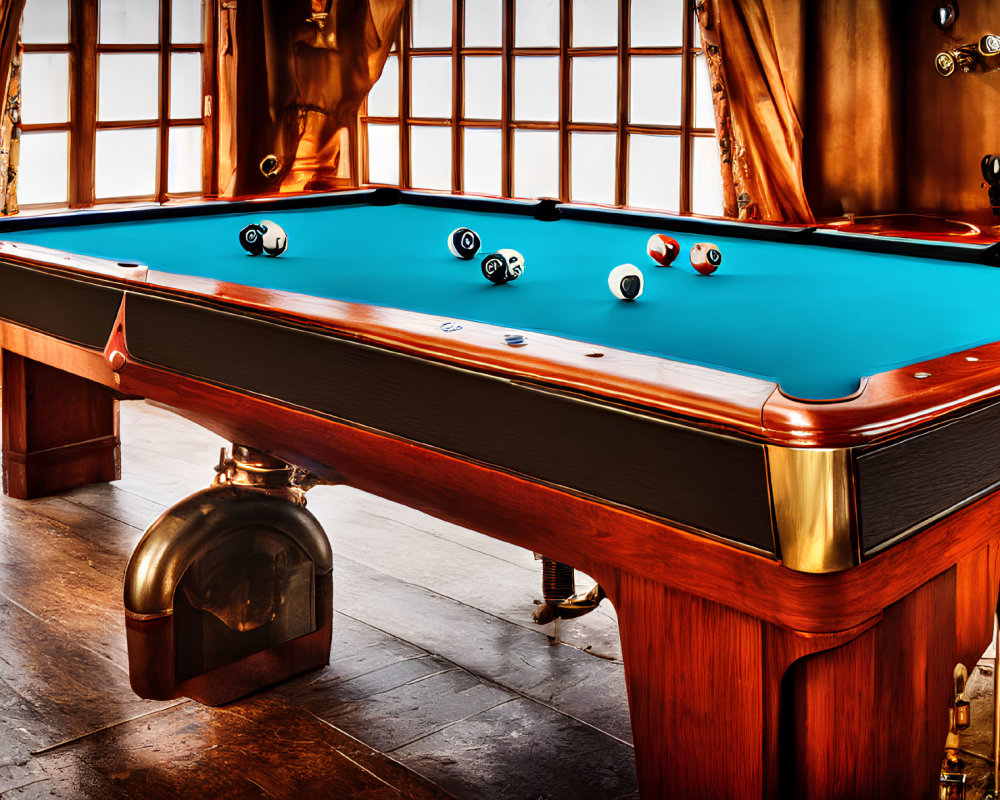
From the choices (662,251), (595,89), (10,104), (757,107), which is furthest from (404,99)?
(662,251)

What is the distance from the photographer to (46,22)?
5004 millimetres

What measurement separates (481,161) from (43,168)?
6.51 feet

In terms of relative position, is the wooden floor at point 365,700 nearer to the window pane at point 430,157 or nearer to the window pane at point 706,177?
the window pane at point 706,177

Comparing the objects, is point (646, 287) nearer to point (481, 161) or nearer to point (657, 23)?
point (657, 23)

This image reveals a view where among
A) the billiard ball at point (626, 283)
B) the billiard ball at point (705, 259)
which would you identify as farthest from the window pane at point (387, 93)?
the billiard ball at point (626, 283)

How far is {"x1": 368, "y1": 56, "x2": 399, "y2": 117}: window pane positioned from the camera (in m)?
5.80

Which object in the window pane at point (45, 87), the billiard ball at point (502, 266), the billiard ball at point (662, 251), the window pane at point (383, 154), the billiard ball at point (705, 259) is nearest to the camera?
the billiard ball at point (502, 266)

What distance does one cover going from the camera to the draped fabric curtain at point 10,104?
412cm

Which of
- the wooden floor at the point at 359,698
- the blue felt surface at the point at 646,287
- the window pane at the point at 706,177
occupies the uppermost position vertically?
the window pane at the point at 706,177

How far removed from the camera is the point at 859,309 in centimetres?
179

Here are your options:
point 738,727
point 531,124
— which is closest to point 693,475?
point 738,727

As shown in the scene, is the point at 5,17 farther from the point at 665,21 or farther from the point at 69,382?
the point at 665,21

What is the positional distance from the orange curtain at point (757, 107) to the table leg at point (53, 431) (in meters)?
2.19

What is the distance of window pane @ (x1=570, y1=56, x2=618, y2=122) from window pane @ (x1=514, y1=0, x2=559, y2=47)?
0.59 ft
